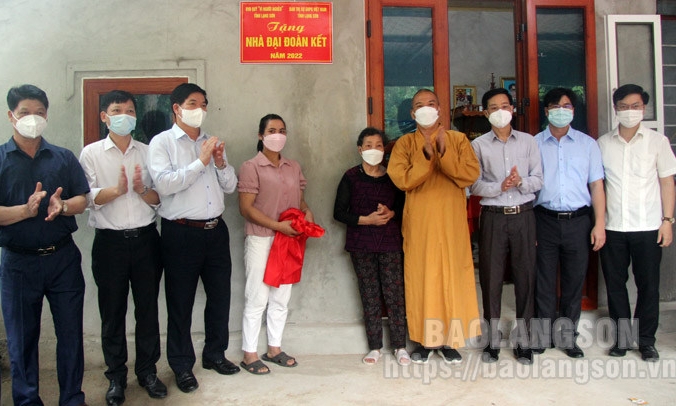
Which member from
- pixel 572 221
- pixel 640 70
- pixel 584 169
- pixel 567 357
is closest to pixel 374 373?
pixel 567 357

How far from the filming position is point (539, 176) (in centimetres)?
333

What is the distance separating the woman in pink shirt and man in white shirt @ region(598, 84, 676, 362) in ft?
6.99

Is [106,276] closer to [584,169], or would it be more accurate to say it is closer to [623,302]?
[584,169]

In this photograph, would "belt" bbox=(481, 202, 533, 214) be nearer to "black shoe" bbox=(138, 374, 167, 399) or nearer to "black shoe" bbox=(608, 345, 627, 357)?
"black shoe" bbox=(608, 345, 627, 357)

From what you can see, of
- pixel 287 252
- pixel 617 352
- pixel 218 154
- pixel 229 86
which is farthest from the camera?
pixel 229 86

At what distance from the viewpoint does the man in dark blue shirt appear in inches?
98.2

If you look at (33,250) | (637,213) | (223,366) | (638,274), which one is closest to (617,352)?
(638,274)

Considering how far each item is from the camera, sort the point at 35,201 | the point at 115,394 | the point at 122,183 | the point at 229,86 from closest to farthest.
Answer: the point at 35,201
the point at 122,183
the point at 115,394
the point at 229,86

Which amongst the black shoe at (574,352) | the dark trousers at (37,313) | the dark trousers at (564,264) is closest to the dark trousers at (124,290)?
the dark trousers at (37,313)

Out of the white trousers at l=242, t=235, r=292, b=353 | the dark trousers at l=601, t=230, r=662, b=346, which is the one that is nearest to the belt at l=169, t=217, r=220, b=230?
the white trousers at l=242, t=235, r=292, b=353

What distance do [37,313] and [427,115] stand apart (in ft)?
8.25

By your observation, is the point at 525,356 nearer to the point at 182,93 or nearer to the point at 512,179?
the point at 512,179

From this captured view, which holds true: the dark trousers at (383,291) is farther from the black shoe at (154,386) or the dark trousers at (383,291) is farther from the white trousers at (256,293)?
the black shoe at (154,386)

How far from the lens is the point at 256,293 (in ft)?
10.7
